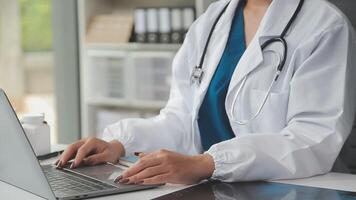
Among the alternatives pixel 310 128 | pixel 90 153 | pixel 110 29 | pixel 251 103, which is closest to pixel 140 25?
pixel 110 29

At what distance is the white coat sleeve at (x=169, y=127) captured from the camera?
167 centimetres

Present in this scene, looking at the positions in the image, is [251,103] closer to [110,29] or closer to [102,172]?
[102,172]

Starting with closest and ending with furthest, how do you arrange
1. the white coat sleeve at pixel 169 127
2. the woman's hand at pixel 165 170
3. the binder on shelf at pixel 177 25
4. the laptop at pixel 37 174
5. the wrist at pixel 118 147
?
the laptop at pixel 37 174 < the woman's hand at pixel 165 170 < the wrist at pixel 118 147 < the white coat sleeve at pixel 169 127 < the binder on shelf at pixel 177 25

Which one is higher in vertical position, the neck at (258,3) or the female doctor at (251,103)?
the neck at (258,3)

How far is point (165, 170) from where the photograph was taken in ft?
4.07

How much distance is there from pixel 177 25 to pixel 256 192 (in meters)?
1.97

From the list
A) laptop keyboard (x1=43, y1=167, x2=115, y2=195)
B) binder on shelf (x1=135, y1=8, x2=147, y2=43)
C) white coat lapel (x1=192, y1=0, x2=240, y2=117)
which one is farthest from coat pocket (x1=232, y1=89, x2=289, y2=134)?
binder on shelf (x1=135, y1=8, x2=147, y2=43)

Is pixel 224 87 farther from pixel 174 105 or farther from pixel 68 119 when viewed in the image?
pixel 68 119

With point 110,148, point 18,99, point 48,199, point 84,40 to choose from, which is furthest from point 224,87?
point 18,99

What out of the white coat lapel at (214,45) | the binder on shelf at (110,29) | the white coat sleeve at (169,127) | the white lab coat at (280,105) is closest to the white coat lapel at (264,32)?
the white lab coat at (280,105)

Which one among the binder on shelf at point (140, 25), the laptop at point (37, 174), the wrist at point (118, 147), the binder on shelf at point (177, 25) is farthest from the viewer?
the binder on shelf at point (140, 25)

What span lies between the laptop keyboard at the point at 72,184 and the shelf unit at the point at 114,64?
1.85 metres

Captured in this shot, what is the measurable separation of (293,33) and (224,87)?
0.26 metres

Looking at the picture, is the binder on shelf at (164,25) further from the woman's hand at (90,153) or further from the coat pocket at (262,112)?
the woman's hand at (90,153)
